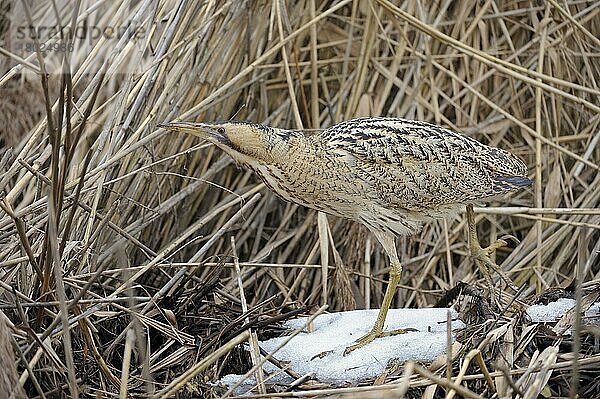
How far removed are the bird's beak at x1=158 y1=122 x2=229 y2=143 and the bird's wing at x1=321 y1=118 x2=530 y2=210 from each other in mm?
368

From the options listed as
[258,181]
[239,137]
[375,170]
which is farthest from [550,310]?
[258,181]

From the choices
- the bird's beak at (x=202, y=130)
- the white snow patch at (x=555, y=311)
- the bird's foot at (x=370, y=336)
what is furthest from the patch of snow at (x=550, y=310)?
the bird's beak at (x=202, y=130)

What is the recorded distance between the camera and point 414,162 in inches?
106

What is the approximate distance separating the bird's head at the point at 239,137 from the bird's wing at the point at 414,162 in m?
0.21

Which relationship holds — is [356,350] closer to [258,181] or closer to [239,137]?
[239,137]

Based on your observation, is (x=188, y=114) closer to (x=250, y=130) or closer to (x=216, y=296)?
(x=250, y=130)

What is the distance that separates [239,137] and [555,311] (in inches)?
40.8

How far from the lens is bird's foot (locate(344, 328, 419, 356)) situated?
8.31ft

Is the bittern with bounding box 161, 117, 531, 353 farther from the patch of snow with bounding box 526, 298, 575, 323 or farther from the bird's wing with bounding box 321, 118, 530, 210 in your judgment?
the patch of snow with bounding box 526, 298, 575, 323

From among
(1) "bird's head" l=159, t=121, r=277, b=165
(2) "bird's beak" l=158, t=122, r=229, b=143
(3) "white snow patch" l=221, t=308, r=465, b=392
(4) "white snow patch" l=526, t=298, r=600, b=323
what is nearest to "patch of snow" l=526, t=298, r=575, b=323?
(4) "white snow patch" l=526, t=298, r=600, b=323

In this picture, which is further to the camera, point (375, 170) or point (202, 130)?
point (375, 170)

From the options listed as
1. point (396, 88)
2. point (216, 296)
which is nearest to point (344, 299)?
point (216, 296)

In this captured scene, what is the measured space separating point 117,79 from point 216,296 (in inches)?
40.7

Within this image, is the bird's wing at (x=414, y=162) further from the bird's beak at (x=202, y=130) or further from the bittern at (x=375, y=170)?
the bird's beak at (x=202, y=130)
